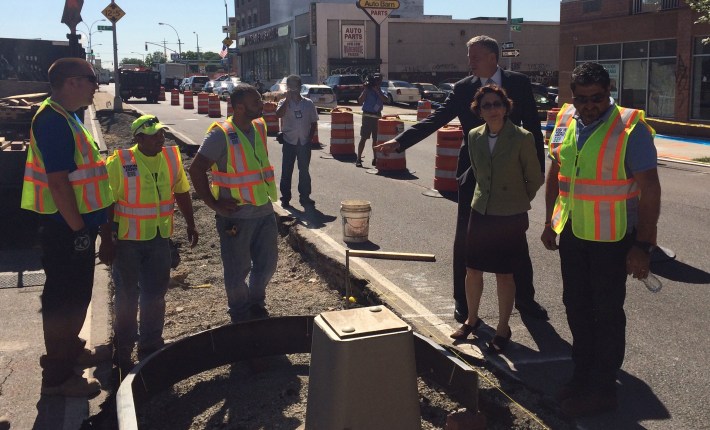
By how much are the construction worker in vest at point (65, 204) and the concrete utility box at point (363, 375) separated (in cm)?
199


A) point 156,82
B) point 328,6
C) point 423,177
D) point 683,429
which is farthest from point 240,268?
point 328,6

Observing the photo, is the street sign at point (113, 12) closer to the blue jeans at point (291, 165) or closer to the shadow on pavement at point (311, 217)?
the blue jeans at point (291, 165)

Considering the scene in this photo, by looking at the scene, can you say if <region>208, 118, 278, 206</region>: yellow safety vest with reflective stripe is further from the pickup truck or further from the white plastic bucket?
the pickup truck

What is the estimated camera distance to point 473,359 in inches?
200

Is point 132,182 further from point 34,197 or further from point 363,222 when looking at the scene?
point 363,222

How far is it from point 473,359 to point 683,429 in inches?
54.0

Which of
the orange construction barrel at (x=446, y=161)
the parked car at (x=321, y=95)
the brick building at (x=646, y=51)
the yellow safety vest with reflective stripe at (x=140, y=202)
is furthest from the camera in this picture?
the parked car at (x=321, y=95)

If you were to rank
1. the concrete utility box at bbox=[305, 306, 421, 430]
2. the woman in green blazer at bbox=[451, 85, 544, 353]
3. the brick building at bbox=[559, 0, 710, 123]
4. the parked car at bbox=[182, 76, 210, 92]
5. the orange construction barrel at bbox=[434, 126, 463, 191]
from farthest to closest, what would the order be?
the parked car at bbox=[182, 76, 210, 92], the brick building at bbox=[559, 0, 710, 123], the orange construction barrel at bbox=[434, 126, 463, 191], the woman in green blazer at bbox=[451, 85, 544, 353], the concrete utility box at bbox=[305, 306, 421, 430]

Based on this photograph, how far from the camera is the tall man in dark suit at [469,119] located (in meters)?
5.49

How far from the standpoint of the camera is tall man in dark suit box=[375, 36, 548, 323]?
5.49m

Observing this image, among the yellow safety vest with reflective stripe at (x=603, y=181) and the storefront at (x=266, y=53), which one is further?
the storefront at (x=266, y=53)

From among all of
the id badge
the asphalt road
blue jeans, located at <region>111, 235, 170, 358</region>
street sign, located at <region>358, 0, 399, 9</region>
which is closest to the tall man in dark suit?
the asphalt road

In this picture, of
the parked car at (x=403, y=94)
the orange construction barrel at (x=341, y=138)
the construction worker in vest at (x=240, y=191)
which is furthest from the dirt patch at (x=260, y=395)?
the parked car at (x=403, y=94)

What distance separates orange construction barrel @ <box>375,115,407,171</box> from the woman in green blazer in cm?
977
